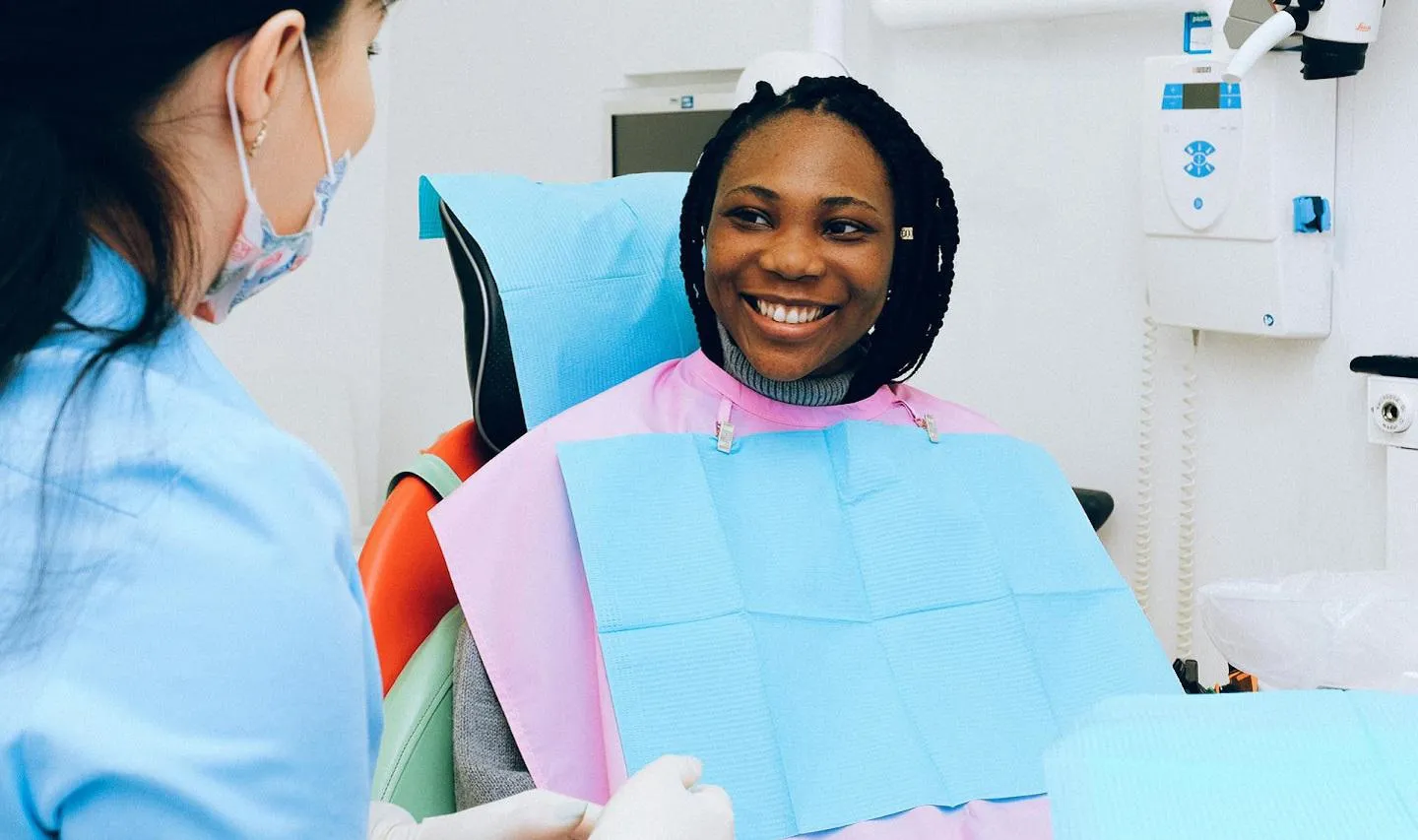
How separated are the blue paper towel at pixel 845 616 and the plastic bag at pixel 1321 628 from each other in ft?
0.34

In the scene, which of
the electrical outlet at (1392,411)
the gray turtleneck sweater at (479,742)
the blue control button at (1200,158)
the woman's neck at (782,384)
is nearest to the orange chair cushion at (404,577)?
the gray turtleneck sweater at (479,742)

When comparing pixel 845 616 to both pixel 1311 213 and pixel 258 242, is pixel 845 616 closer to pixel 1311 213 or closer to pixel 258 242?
pixel 258 242

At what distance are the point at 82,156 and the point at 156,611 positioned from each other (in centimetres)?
22

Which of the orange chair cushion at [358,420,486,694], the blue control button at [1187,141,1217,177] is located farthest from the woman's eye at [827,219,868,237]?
the blue control button at [1187,141,1217,177]

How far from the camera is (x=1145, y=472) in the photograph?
2.31m

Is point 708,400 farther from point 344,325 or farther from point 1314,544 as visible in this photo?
point 344,325

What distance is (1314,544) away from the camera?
7.06 feet

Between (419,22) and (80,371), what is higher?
(419,22)

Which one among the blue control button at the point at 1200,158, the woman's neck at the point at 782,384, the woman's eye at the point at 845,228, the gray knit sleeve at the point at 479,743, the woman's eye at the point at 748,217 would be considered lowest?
the gray knit sleeve at the point at 479,743

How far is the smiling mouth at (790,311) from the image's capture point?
159cm

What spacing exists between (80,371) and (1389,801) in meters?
0.68

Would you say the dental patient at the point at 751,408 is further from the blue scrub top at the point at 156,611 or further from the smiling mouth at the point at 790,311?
the blue scrub top at the point at 156,611

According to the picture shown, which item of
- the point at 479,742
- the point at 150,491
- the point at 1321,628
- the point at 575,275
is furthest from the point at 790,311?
the point at 150,491

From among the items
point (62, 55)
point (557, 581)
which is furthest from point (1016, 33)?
point (62, 55)
